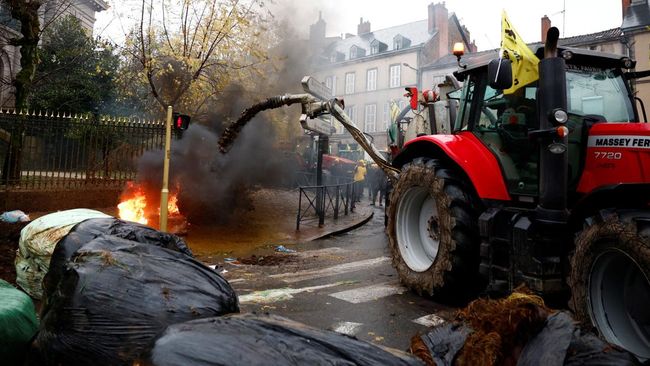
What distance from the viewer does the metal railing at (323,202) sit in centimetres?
1151

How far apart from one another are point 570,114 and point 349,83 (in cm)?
4299

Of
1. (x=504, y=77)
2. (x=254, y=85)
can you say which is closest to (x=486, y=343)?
(x=504, y=77)

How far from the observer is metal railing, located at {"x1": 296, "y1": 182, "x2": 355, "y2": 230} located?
11509mm

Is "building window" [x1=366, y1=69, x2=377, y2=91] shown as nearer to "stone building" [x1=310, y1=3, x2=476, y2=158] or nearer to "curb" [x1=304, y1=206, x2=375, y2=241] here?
"stone building" [x1=310, y1=3, x2=476, y2=158]

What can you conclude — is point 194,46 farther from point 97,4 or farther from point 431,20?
point 431,20

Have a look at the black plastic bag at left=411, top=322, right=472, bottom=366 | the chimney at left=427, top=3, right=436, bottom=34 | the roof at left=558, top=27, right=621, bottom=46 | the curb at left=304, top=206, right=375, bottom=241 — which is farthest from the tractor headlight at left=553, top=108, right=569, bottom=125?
the chimney at left=427, top=3, right=436, bottom=34

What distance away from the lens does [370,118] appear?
43375mm

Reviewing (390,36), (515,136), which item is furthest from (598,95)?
(390,36)

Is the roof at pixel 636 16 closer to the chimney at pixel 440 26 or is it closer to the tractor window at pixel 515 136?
the chimney at pixel 440 26

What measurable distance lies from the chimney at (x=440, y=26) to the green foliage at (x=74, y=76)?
1180 inches

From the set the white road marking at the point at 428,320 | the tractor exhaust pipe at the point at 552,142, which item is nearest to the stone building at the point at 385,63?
the white road marking at the point at 428,320

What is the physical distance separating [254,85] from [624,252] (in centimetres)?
1440

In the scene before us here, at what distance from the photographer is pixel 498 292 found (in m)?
3.84

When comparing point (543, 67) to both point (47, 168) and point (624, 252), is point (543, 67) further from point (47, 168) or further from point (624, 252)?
point (47, 168)
